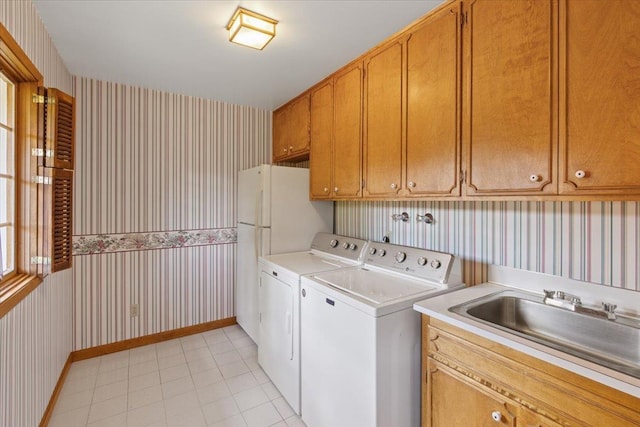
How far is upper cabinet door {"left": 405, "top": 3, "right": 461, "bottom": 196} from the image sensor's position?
1577 millimetres

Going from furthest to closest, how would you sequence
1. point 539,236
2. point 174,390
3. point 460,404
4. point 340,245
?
point 340,245, point 174,390, point 539,236, point 460,404

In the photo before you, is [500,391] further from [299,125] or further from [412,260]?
[299,125]

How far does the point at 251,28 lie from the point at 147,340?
2830 mm

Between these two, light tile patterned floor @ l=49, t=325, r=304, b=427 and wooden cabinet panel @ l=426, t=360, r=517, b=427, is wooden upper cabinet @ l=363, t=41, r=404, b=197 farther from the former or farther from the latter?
light tile patterned floor @ l=49, t=325, r=304, b=427

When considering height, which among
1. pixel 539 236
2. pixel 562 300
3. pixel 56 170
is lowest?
pixel 562 300

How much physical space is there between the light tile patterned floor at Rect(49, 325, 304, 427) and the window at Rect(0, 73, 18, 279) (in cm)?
111

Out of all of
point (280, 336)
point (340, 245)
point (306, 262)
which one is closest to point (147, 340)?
point (280, 336)

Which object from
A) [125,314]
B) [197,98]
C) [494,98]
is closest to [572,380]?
[494,98]

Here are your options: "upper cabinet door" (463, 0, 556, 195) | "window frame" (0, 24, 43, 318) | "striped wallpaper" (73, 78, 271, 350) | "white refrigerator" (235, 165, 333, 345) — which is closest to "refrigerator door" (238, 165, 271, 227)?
"white refrigerator" (235, 165, 333, 345)

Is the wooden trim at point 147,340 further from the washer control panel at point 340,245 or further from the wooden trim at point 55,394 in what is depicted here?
the washer control panel at point 340,245

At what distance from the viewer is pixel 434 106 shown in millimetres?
1678

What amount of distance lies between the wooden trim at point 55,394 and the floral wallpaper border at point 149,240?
2.95 ft

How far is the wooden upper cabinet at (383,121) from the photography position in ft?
6.25

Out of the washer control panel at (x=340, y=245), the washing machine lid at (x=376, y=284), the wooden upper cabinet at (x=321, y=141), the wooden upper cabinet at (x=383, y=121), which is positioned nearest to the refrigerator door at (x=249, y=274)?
the washer control panel at (x=340, y=245)
